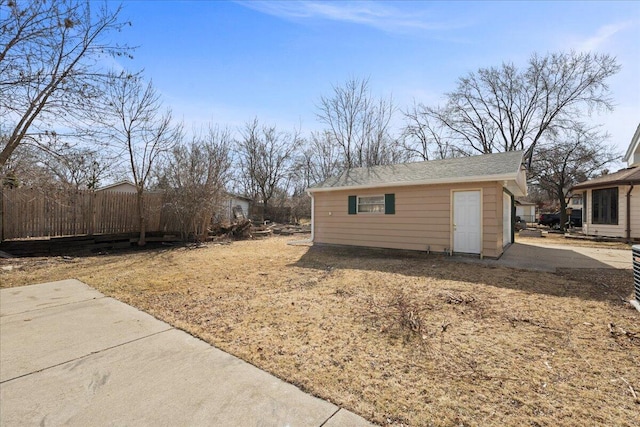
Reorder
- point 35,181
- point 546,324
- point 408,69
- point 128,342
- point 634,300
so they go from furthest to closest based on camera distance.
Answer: point 408,69, point 35,181, point 634,300, point 546,324, point 128,342

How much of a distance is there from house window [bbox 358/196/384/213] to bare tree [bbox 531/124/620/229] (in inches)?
641

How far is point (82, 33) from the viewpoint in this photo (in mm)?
6477

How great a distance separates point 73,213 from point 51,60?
→ 525 cm

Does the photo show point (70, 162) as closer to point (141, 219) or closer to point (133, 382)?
point (141, 219)

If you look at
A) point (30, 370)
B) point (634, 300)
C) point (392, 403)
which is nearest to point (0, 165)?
point (30, 370)

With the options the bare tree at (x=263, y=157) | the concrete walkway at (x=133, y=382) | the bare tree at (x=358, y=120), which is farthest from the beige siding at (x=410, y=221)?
the bare tree at (x=263, y=157)

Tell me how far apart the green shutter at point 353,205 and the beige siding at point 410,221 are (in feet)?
0.47

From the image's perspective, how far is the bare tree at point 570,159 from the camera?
19.5 metres

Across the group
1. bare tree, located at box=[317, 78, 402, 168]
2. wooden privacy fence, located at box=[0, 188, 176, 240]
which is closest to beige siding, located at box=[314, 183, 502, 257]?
wooden privacy fence, located at box=[0, 188, 176, 240]

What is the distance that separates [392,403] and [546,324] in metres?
2.48

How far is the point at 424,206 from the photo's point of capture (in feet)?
29.0

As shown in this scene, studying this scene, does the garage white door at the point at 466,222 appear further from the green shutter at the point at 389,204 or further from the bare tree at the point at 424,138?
the bare tree at the point at 424,138

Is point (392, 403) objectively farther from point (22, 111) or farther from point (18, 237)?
point (18, 237)

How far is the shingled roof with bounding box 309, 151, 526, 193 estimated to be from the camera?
25.6ft
